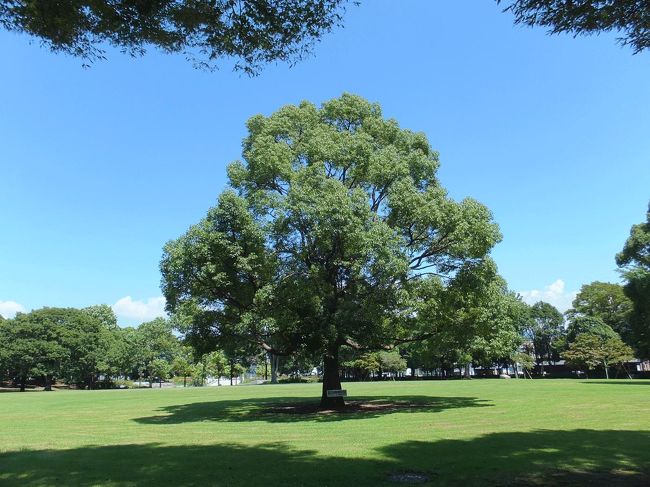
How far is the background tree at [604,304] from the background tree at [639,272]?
33.1m

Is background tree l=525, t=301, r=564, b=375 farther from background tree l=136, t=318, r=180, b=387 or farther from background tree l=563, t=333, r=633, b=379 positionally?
background tree l=136, t=318, r=180, b=387

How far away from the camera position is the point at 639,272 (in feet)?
139

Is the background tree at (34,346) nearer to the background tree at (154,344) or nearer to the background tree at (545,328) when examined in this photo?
the background tree at (154,344)

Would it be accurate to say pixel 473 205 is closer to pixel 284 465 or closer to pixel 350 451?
pixel 350 451

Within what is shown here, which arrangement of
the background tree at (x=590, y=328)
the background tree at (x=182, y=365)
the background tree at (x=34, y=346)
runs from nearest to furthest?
the background tree at (x=34, y=346), the background tree at (x=590, y=328), the background tree at (x=182, y=365)

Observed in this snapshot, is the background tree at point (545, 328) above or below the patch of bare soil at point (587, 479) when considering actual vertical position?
above

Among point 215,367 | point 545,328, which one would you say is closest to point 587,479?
point 215,367

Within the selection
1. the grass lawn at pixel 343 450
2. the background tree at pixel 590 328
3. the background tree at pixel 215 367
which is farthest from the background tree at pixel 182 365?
the grass lawn at pixel 343 450

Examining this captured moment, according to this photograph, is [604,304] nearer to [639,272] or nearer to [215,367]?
[639,272]

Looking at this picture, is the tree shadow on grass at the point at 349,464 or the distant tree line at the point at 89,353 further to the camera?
the distant tree line at the point at 89,353

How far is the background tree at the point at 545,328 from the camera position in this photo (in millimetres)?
94500

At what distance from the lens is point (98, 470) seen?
29.6ft

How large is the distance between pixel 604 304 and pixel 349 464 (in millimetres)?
86114

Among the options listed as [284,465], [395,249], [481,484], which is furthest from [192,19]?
[395,249]
